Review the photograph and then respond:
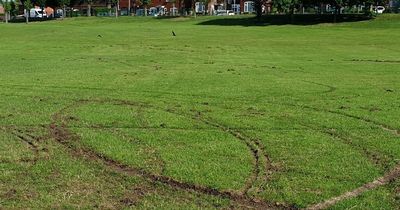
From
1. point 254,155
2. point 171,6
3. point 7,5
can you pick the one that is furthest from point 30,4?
point 254,155

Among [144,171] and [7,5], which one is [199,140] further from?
[7,5]

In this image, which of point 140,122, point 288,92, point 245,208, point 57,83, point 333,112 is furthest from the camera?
point 57,83

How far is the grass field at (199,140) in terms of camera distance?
771 cm

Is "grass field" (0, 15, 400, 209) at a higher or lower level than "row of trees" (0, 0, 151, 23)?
lower

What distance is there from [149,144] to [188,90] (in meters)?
7.24

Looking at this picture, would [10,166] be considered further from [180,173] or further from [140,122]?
[140,122]

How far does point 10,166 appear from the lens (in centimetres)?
882

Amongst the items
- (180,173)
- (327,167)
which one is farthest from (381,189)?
(180,173)

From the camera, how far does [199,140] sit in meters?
Answer: 10.6

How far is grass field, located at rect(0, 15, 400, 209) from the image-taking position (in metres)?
7.71

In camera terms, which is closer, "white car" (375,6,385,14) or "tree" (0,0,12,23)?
"white car" (375,6,385,14)

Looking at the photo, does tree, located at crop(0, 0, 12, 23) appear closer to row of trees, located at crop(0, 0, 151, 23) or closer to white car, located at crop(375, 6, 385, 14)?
row of trees, located at crop(0, 0, 151, 23)

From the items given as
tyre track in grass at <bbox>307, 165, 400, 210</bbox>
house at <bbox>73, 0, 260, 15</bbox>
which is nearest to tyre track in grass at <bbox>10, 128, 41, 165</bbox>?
tyre track in grass at <bbox>307, 165, 400, 210</bbox>

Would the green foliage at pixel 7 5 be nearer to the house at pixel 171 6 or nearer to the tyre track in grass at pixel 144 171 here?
Answer: the house at pixel 171 6
